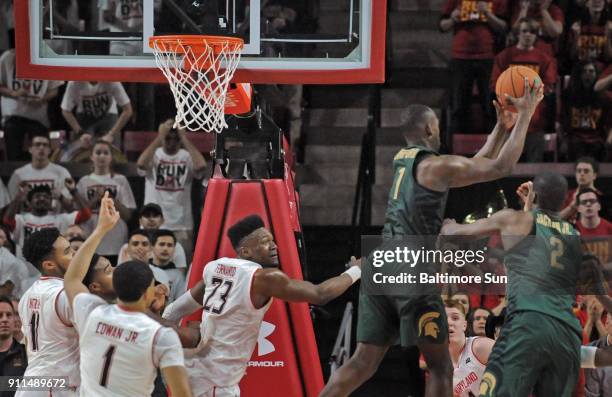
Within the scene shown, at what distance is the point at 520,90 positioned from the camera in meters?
7.04

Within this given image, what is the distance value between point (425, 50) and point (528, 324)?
736 centimetres

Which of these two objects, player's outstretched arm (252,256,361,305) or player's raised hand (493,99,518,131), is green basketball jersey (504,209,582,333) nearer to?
player's raised hand (493,99,518,131)

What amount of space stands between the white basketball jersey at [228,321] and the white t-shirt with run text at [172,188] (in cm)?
400

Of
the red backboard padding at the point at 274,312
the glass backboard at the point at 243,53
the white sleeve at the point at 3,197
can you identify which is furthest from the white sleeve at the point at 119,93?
the red backboard padding at the point at 274,312

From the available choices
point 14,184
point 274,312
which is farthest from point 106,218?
point 14,184

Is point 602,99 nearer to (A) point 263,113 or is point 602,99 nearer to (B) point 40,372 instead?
(A) point 263,113

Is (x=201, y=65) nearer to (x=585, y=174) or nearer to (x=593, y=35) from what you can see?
(x=585, y=174)

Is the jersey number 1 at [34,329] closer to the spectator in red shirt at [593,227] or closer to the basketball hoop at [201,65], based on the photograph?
the basketball hoop at [201,65]

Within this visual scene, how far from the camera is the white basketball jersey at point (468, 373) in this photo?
7.81 metres

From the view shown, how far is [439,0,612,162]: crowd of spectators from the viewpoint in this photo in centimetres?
1166

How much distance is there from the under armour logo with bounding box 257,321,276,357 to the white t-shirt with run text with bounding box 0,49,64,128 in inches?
196

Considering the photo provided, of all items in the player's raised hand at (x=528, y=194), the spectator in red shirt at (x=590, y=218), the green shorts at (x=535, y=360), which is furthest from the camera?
the spectator in red shirt at (x=590, y=218)

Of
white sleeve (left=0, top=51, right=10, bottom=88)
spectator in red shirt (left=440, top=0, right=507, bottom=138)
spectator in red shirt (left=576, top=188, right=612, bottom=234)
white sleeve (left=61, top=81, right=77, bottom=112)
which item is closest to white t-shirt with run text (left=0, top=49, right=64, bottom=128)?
white sleeve (left=0, top=51, right=10, bottom=88)

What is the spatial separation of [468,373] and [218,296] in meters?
1.84
